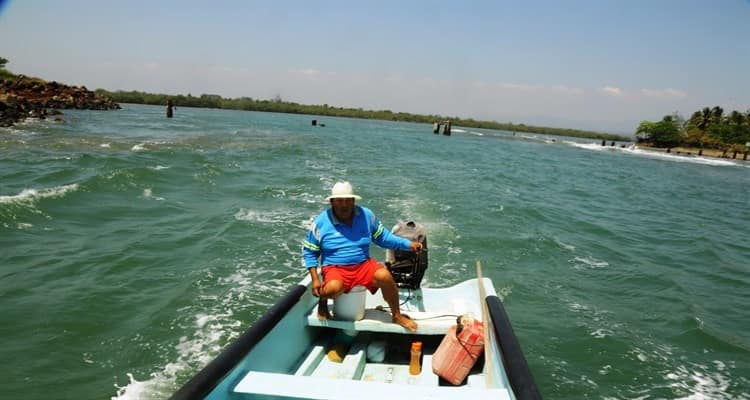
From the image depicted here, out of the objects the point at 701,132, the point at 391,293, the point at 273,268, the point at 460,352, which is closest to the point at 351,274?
the point at 391,293

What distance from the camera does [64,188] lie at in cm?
1195

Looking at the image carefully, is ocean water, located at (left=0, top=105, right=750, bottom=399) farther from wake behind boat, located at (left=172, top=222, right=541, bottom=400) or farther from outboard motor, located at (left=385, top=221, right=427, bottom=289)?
outboard motor, located at (left=385, top=221, right=427, bottom=289)

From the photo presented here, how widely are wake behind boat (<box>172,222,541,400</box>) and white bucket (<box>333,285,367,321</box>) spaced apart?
10mm

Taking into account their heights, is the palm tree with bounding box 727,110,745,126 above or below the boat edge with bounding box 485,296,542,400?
above

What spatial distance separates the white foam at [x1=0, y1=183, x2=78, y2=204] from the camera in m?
10.5

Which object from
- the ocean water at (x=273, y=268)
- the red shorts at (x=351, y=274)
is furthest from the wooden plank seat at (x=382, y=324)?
the ocean water at (x=273, y=268)

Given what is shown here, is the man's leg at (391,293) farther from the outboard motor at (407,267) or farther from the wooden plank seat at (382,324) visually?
the outboard motor at (407,267)

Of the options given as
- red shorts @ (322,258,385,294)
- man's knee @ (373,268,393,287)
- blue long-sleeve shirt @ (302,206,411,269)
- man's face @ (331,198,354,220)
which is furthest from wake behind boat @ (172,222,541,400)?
man's face @ (331,198,354,220)

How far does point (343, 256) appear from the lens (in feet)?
14.1

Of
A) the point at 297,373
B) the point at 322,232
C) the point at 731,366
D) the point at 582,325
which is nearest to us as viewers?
the point at 297,373

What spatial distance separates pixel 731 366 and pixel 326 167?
16975 mm

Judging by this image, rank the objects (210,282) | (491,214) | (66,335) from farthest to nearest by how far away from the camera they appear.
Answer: (491,214)
(210,282)
(66,335)

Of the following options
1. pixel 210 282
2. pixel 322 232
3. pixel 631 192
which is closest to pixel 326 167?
pixel 210 282

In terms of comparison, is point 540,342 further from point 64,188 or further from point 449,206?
point 64,188
